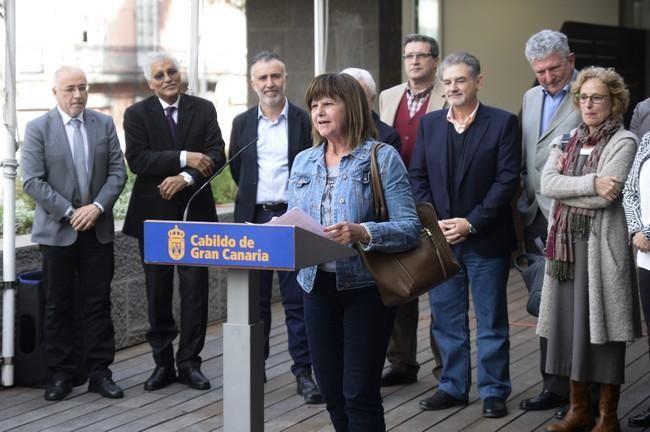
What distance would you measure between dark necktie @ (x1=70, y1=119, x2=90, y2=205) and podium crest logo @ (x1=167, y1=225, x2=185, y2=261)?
9.14 ft

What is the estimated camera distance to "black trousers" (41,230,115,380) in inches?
252

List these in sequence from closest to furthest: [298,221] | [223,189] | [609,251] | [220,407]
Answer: [298,221] → [609,251] → [220,407] → [223,189]

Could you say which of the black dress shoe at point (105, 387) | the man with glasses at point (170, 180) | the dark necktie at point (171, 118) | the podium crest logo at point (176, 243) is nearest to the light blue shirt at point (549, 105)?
the man with glasses at point (170, 180)

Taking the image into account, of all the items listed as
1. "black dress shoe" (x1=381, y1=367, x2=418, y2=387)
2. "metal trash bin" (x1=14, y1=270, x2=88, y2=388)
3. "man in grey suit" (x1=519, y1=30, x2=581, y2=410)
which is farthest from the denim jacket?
"metal trash bin" (x1=14, y1=270, x2=88, y2=388)

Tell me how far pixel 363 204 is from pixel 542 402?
7.12 feet

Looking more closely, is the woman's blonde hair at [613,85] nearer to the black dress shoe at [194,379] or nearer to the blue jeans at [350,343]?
the blue jeans at [350,343]

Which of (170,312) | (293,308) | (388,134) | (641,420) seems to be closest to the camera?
(641,420)

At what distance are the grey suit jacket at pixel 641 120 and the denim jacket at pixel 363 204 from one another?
6.02 feet

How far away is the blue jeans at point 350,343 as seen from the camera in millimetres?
4312

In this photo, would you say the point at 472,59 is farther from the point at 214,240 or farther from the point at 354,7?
the point at 354,7

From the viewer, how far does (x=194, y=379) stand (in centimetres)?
657

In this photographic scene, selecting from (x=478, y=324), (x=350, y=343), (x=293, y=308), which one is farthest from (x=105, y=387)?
(x=350, y=343)

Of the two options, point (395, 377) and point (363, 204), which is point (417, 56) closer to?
point (395, 377)

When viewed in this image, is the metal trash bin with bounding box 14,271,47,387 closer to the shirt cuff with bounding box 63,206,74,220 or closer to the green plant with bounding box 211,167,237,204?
the shirt cuff with bounding box 63,206,74,220
